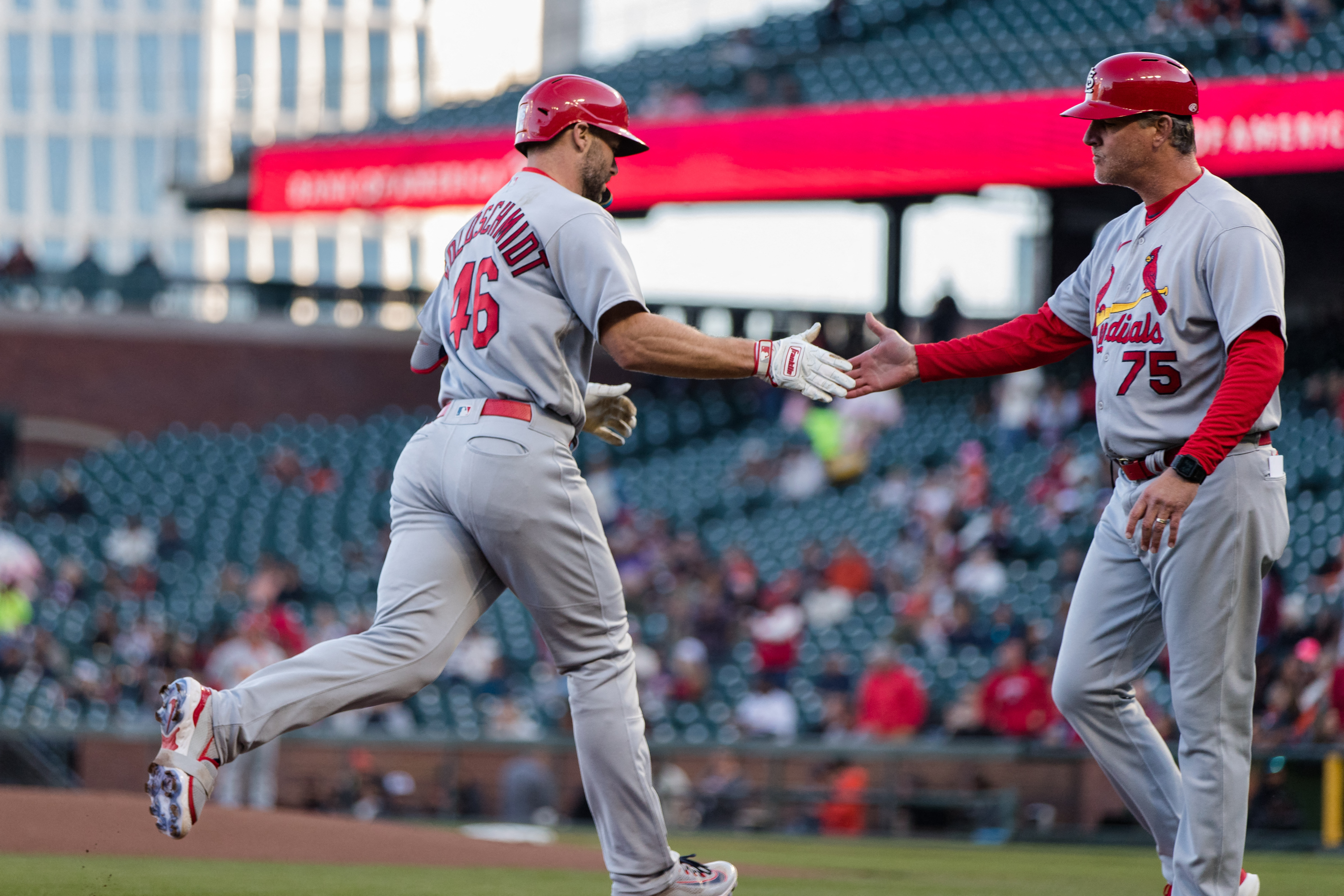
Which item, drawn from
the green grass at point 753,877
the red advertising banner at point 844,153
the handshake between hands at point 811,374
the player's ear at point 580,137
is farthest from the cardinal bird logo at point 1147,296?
the red advertising banner at point 844,153

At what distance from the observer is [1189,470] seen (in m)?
3.37

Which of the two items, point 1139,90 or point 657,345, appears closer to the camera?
point 657,345

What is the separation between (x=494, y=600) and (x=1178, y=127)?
6.12 feet

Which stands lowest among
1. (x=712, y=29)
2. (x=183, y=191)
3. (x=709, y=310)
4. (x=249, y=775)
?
(x=249, y=775)

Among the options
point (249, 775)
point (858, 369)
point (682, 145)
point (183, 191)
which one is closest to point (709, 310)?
point (682, 145)

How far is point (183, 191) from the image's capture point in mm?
23203

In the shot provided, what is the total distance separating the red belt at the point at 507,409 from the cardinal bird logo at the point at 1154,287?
1.38 meters

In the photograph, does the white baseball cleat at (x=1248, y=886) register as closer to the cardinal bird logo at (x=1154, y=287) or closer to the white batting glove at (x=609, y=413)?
the cardinal bird logo at (x=1154, y=287)

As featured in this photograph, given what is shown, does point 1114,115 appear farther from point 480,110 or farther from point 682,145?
point 480,110

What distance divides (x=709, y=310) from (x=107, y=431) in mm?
8417

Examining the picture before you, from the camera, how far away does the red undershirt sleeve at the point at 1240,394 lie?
3377 millimetres

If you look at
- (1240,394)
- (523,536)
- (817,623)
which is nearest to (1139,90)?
(1240,394)

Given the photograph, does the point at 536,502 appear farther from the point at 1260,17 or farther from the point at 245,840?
the point at 1260,17

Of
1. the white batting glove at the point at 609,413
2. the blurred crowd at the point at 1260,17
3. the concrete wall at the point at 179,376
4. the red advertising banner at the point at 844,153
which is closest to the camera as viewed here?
the white batting glove at the point at 609,413
